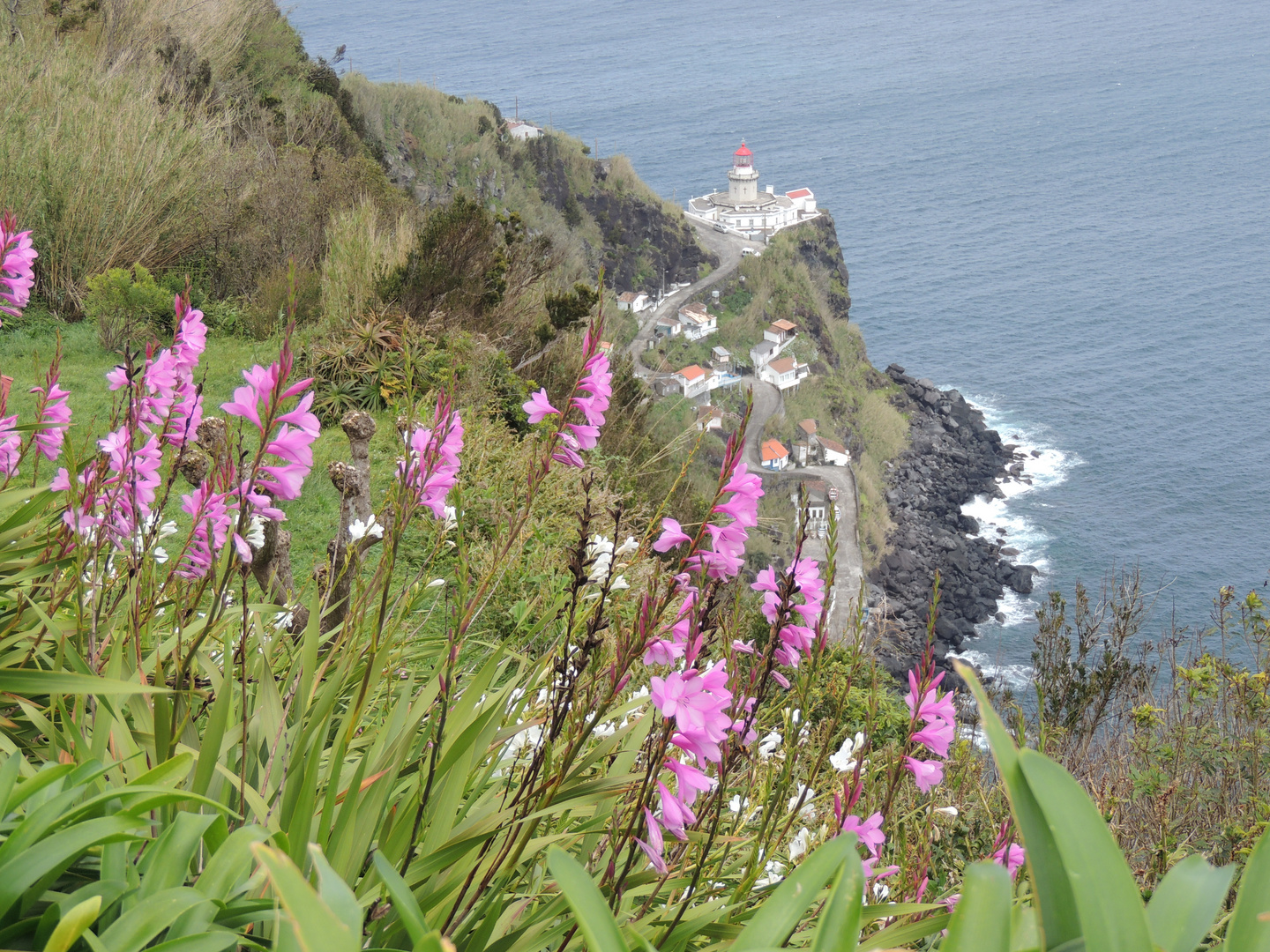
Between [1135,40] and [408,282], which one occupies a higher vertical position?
[1135,40]

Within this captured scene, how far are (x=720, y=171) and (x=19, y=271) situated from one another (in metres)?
64.2

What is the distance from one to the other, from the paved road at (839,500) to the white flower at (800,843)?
18.4 metres

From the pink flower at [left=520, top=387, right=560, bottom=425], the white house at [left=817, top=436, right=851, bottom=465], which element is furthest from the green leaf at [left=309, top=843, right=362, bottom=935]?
the white house at [left=817, top=436, right=851, bottom=465]

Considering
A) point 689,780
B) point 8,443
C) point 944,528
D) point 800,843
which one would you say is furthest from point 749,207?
point 689,780

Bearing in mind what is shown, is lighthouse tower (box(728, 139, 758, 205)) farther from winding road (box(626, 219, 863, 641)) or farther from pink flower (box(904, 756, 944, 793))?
pink flower (box(904, 756, 944, 793))

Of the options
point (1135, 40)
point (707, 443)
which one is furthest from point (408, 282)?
point (1135, 40)

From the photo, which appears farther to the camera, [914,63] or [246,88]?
[914,63]

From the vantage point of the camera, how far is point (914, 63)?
91.4 metres

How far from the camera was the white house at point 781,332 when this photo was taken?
38.6 metres

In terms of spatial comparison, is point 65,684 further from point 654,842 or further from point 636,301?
point 636,301

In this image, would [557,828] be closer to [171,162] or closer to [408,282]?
[408,282]

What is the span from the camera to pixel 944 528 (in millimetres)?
29609

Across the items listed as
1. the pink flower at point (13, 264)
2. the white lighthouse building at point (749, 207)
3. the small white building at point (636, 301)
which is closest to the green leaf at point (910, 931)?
the pink flower at point (13, 264)

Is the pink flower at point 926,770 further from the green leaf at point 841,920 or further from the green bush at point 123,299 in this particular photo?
the green bush at point 123,299
